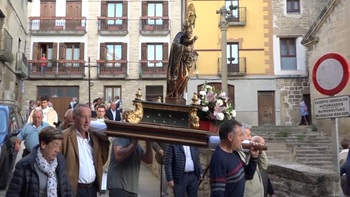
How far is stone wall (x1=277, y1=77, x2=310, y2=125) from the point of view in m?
25.5

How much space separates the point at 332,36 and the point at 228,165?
1608 centimetres

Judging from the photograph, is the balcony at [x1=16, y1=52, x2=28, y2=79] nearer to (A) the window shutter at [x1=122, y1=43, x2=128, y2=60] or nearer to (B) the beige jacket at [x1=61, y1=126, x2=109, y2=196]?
(A) the window shutter at [x1=122, y1=43, x2=128, y2=60]

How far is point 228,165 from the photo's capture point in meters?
3.56

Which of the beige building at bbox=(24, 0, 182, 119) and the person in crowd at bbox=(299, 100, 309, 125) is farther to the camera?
the beige building at bbox=(24, 0, 182, 119)

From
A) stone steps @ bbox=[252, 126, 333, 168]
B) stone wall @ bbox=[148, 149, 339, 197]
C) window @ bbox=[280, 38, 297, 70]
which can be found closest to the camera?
stone wall @ bbox=[148, 149, 339, 197]

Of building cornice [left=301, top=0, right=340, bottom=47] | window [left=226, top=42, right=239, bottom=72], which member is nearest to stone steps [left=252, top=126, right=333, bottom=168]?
building cornice [left=301, top=0, right=340, bottom=47]

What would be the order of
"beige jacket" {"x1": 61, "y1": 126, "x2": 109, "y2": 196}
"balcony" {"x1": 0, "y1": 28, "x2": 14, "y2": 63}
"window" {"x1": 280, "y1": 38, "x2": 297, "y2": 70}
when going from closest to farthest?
"beige jacket" {"x1": 61, "y1": 126, "x2": 109, "y2": 196}, "balcony" {"x1": 0, "y1": 28, "x2": 14, "y2": 63}, "window" {"x1": 280, "y1": 38, "x2": 297, "y2": 70}

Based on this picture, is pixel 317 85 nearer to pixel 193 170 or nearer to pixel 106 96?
pixel 193 170

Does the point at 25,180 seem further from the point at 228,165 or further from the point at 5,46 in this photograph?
the point at 5,46

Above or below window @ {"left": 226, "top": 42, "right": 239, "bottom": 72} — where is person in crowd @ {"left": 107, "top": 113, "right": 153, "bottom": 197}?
below

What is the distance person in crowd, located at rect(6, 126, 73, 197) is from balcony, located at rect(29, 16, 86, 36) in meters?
27.6

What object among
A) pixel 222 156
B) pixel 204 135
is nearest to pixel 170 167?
pixel 204 135

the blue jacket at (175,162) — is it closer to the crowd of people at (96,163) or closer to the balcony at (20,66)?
the crowd of people at (96,163)

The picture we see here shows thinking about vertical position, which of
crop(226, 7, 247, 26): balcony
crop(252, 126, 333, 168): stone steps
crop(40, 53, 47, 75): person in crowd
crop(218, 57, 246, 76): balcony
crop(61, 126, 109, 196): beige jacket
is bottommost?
crop(252, 126, 333, 168): stone steps
